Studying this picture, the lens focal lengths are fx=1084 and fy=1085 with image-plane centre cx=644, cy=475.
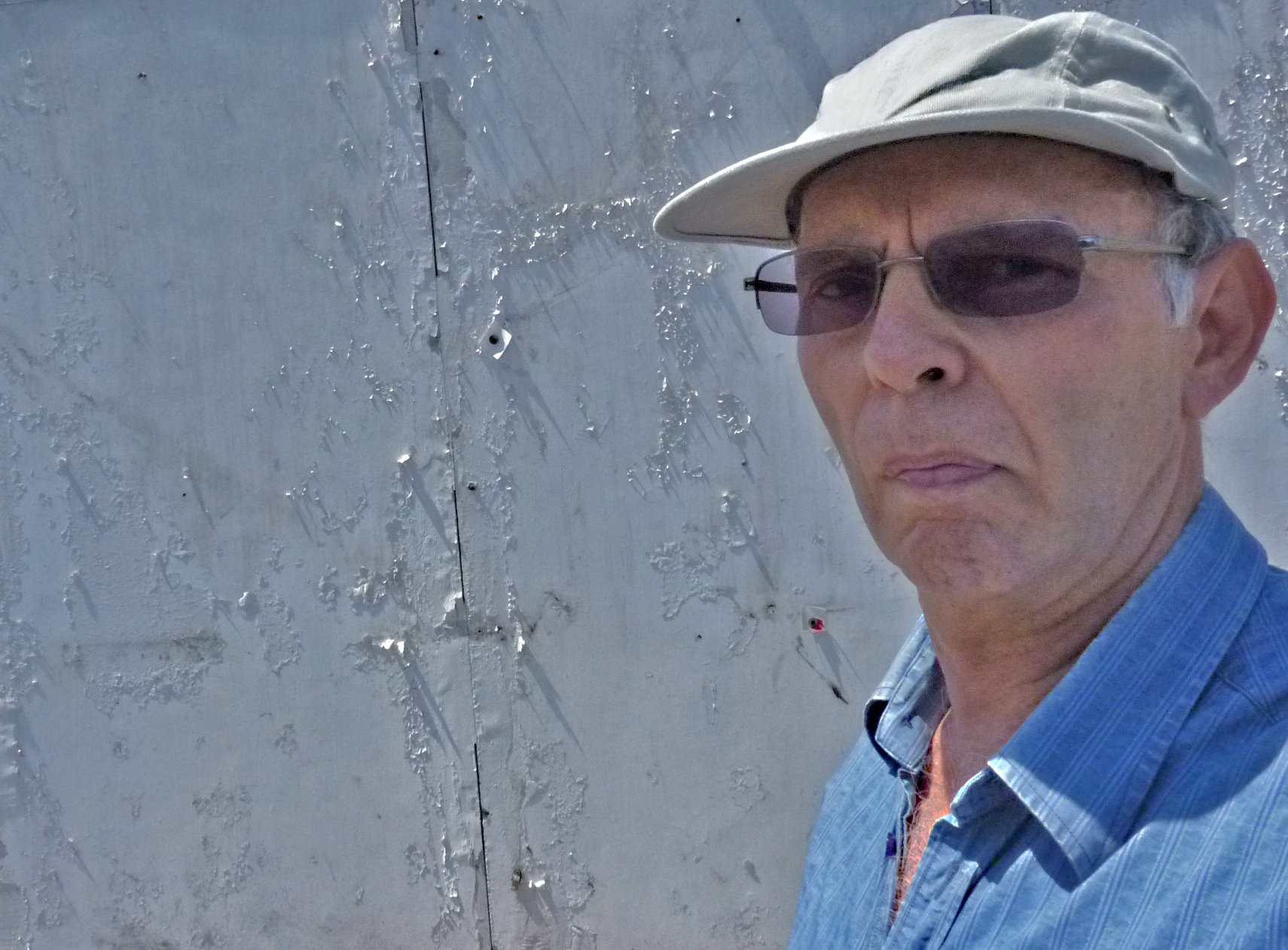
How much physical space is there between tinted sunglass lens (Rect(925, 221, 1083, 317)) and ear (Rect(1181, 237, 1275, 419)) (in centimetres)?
16

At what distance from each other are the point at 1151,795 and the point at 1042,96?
611 millimetres

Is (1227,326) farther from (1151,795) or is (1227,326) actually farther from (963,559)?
(1151,795)

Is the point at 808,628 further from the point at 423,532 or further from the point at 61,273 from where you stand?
the point at 61,273

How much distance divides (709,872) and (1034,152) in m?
2.14

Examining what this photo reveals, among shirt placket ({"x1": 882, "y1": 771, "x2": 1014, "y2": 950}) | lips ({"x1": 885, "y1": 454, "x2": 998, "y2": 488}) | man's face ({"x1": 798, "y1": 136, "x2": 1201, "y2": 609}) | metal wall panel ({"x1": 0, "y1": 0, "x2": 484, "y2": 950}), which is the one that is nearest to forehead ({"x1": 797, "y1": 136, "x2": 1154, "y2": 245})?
man's face ({"x1": 798, "y1": 136, "x2": 1201, "y2": 609})

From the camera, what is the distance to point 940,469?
42.2 inches

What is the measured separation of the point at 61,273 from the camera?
2836mm

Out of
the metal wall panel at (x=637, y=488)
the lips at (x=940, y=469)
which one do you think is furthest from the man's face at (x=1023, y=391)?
the metal wall panel at (x=637, y=488)

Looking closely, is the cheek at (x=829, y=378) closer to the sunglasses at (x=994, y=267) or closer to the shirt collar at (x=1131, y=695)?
the sunglasses at (x=994, y=267)

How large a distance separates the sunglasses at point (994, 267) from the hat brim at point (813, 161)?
0.08 metres

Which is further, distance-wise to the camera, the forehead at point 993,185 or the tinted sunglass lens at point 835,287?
the tinted sunglass lens at point 835,287

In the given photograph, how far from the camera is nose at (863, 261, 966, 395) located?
1.05m

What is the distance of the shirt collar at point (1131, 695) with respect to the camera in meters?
0.92

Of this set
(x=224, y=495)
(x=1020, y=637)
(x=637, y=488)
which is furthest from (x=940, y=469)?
(x=224, y=495)
